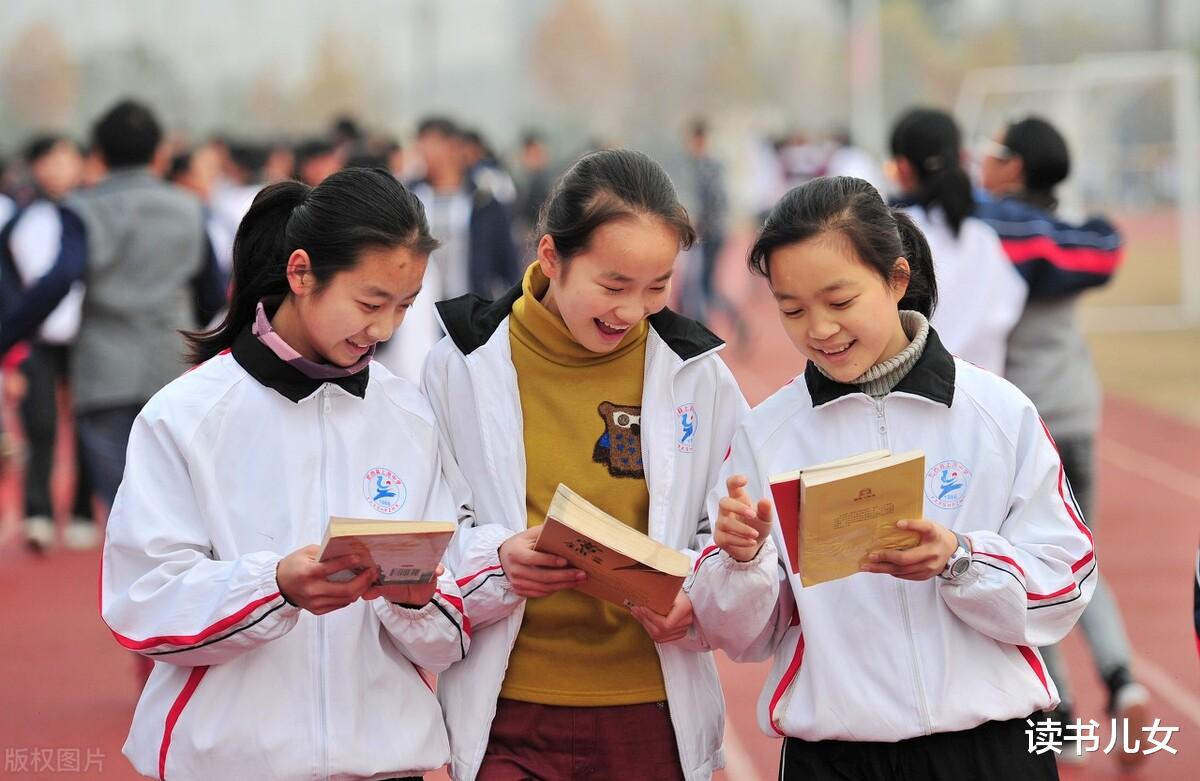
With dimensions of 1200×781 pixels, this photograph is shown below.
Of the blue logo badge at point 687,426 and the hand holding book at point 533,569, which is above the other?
the blue logo badge at point 687,426

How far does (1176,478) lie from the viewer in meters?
9.83

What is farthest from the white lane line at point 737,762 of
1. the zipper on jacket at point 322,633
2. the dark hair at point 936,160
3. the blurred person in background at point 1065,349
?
the zipper on jacket at point 322,633

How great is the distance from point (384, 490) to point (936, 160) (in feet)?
9.63

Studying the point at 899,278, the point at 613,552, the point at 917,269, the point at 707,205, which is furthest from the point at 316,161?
the point at 707,205

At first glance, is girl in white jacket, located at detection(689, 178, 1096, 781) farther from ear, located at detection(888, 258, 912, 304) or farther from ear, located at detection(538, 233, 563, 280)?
ear, located at detection(538, 233, 563, 280)

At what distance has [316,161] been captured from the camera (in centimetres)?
902

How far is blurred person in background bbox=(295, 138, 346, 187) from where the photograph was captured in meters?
8.98

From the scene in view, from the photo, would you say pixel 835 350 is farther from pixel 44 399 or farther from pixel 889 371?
pixel 44 399

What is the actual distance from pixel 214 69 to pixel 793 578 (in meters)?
25.5

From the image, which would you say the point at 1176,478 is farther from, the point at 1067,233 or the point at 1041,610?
the point at 1041,610

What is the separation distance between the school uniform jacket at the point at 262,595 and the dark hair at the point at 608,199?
469 mm

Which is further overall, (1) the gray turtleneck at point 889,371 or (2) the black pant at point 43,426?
(2) the black pant at point 43,426

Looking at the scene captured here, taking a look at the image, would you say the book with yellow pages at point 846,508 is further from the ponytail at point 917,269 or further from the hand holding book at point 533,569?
the ponytail at point 917,269

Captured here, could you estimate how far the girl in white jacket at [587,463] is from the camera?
2885mm
